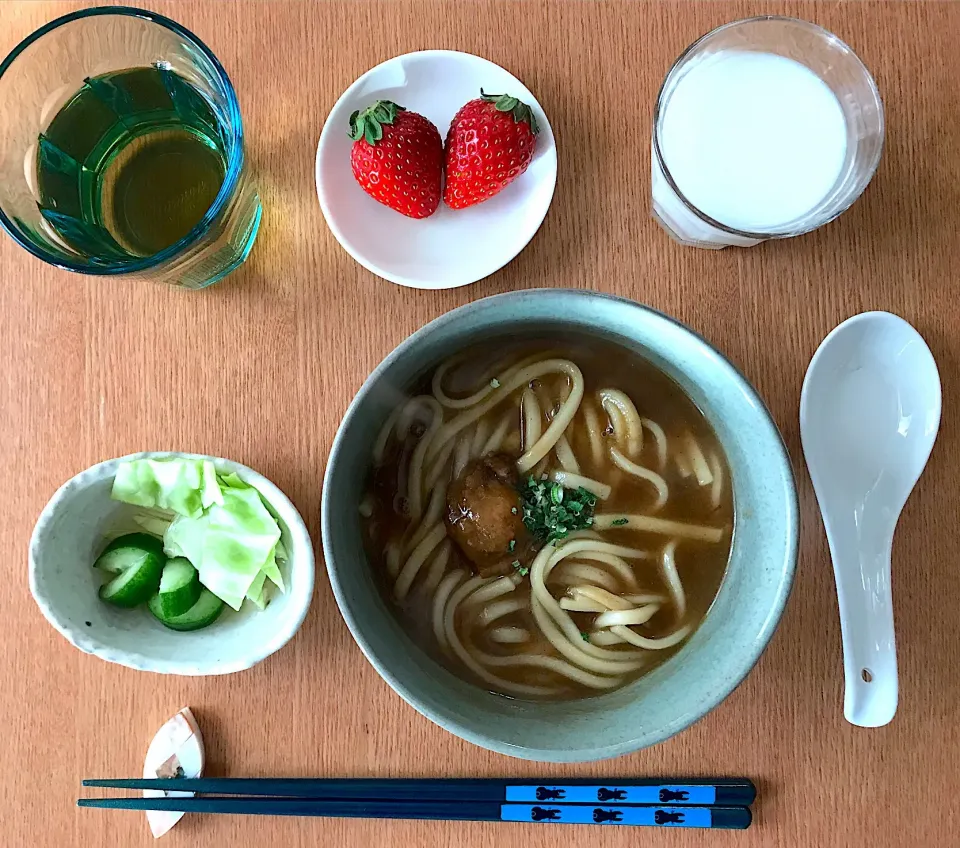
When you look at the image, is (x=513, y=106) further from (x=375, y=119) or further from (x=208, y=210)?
(x=208, y=210)

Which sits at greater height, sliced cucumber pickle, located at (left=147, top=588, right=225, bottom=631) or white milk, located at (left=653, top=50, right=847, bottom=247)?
white milk, located at (left=653, top=50, right=847, bottom=247)

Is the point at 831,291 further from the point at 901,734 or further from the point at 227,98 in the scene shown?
the point at 227,98

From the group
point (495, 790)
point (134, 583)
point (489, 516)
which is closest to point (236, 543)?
point (134, 583)

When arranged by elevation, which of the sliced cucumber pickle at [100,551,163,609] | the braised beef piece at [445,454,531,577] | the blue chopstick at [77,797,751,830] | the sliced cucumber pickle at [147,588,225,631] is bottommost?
the blue chopstick at [77,797,751,830]

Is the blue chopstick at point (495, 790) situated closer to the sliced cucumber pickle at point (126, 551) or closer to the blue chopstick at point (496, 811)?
the blue chopstick at point (496, 811)

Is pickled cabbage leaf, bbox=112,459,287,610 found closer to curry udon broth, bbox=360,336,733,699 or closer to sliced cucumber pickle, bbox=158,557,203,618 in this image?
sliced cucumber pickle, bbox=158,557,203,618

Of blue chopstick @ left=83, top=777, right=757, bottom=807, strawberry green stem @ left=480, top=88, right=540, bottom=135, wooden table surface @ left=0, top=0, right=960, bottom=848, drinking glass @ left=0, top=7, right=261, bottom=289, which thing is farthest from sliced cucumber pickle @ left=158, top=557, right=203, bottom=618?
strawberry green stem @ left=480, top=88, right=540, bottom=135
